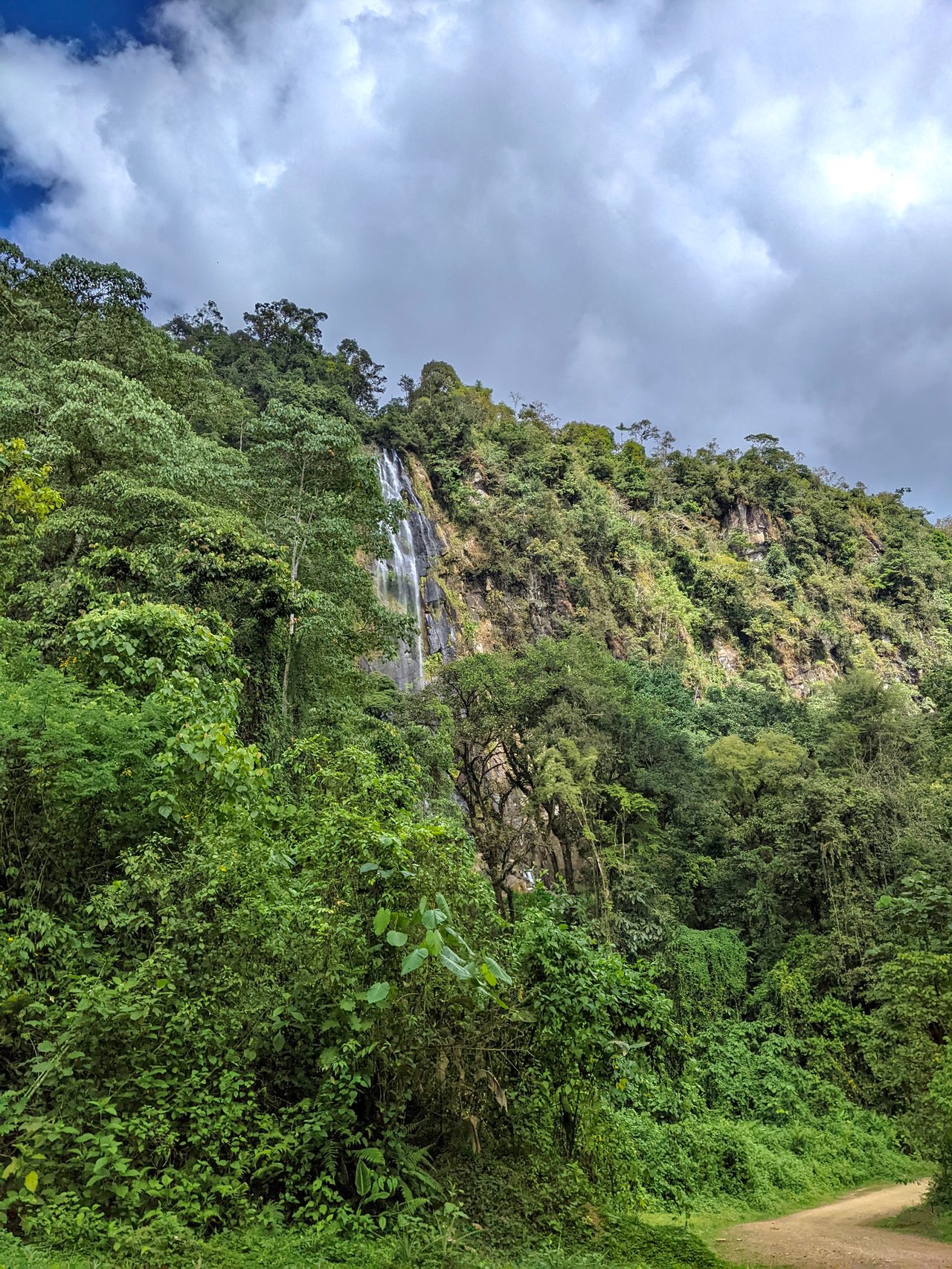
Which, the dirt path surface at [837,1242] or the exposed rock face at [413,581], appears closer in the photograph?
the dirt path surface at [837,1242]

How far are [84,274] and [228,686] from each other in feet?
55.9

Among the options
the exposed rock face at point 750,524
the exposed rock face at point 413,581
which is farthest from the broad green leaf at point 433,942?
the exposed rock face at point 750,524

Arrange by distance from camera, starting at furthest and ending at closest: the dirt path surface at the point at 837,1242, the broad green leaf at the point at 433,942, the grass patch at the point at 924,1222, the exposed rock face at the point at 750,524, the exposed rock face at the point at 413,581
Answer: the exposed rock face at the point at 750,524 < the exposed rock face at the point at 413,581 < the grass patch at the point at 924,1222 < the dirt path surface at the point at 837,1242 < the broad green leaf at the point at 433,942

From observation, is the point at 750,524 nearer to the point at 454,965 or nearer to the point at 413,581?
the point at 413,581

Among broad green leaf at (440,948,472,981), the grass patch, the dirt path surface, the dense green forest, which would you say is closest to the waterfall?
the dense green forest

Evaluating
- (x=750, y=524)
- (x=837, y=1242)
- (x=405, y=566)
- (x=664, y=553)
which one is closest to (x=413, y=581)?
(x=405, y=566)

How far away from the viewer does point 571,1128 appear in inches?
228

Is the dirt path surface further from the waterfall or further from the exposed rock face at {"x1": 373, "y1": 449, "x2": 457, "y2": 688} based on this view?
the exposed rock face at {"x1": 373, "y1": 449, "x2": 457, "y2": 688}

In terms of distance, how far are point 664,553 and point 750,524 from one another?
9788 mm

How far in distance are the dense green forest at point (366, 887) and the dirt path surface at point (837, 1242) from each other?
84 centimetres

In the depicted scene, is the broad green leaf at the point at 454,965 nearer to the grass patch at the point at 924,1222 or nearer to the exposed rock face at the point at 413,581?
the grass patch at the point at 924,1222

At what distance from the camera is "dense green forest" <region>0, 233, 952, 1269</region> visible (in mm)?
4297

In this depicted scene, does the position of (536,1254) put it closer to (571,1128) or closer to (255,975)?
(571,1128)

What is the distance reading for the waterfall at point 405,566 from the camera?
87.6 feet
